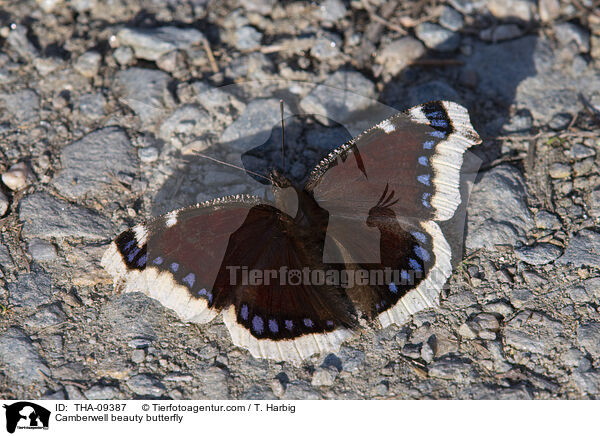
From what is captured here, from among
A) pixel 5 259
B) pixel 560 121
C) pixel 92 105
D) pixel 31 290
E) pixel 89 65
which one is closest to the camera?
pixel 31 290

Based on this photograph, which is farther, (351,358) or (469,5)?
(469,5)

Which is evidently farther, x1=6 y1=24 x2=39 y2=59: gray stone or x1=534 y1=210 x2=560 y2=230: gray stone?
x1=6 y1=24 x2=39 y2=59: gray stone

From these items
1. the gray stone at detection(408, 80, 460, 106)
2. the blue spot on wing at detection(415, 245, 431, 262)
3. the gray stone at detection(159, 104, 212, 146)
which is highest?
the gray stone at detection(408, 80, 460, 106)

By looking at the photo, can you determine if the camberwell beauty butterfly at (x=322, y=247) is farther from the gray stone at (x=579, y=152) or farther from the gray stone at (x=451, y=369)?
the gray stone at (x=579, y=152)

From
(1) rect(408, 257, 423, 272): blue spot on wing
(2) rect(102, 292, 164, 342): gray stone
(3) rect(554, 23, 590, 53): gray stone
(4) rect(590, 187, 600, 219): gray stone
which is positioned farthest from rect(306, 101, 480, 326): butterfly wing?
(3) rect(554, 23, 590, 53): gray stone

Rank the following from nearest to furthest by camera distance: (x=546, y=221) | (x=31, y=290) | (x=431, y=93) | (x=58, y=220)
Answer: (x=31, y=290)
(x=546, y=221)
(x=58, y=220)
(x=431, y=93)

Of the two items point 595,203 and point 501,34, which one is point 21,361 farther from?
point 501,34

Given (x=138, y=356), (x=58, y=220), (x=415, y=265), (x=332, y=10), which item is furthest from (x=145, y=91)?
(x=415, y=265)

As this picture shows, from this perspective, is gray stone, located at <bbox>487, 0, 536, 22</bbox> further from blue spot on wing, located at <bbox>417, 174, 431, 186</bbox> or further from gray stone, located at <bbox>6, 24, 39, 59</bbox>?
gray stone, located at <bbox>6, 24, 39, 59</bbox>
